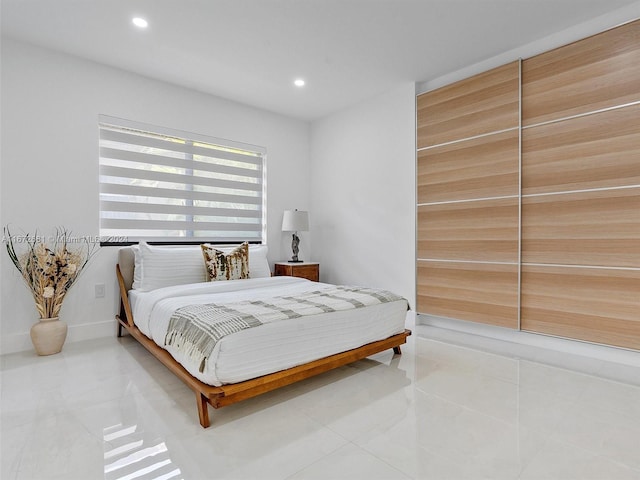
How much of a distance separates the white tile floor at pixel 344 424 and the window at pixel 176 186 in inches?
61.7

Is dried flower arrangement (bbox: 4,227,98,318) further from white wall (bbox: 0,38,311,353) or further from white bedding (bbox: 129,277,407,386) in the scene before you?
white bedding (bbox: 129,277,407,386)

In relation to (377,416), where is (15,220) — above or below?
above

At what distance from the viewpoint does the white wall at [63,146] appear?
3.04 metres

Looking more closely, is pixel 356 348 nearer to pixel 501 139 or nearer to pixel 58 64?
pixel 501 139

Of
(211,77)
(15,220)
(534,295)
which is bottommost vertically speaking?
(534,295)

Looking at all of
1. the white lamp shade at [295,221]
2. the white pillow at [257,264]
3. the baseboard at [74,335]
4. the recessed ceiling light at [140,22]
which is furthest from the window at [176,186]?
the recessed ceiling light at [140,22]

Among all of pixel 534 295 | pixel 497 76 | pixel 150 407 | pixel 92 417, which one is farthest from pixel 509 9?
pixel 92 417

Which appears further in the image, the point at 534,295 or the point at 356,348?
the point at 534,295

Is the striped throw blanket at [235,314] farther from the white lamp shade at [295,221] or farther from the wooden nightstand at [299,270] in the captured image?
the white lamp shade at [295,221]

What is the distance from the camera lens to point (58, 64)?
3.27m

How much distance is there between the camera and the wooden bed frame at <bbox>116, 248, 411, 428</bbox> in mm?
1833

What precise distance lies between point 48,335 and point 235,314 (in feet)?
6.65

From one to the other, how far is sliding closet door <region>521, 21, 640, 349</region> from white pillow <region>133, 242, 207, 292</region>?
3.12m

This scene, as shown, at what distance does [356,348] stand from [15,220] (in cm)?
310
